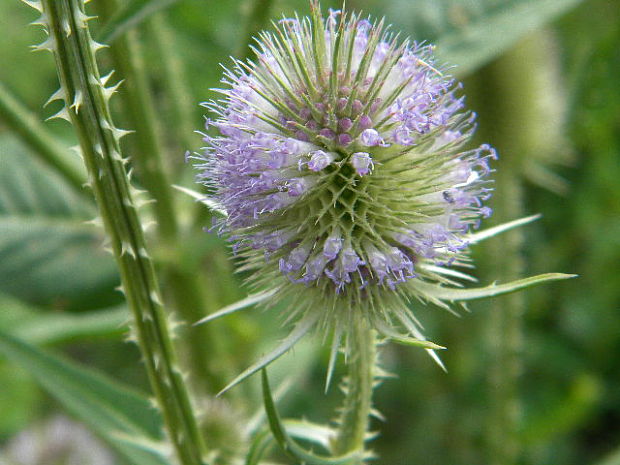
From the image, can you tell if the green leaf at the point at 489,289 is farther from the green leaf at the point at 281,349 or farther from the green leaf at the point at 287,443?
the green leaf at the point at 287,443

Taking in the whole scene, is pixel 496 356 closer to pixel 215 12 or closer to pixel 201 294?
pixel 201 294

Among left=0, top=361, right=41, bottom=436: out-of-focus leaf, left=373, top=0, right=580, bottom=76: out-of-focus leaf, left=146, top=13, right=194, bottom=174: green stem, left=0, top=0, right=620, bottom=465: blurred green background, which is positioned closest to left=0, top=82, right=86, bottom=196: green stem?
left=0, top=0, right=620, bottom=465: blurred green background

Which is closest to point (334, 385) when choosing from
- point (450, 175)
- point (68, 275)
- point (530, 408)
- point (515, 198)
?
point (530, 408)

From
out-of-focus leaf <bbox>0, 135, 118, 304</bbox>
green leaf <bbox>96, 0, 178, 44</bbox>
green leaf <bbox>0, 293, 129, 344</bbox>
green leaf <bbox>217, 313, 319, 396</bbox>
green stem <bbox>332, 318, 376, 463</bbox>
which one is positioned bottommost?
green stem <bbox>332, 318, 376, 463</bbox>

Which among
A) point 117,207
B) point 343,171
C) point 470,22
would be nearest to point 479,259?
point 470,22

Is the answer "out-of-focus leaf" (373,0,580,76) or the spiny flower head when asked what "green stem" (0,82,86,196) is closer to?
the spiny flower head

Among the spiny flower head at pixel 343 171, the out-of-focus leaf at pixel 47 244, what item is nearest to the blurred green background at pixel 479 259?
the out-of-focus leaf at pixel 47 244

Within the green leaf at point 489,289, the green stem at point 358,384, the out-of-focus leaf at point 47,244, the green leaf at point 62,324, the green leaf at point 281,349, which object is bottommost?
the green stem at point 358,384
